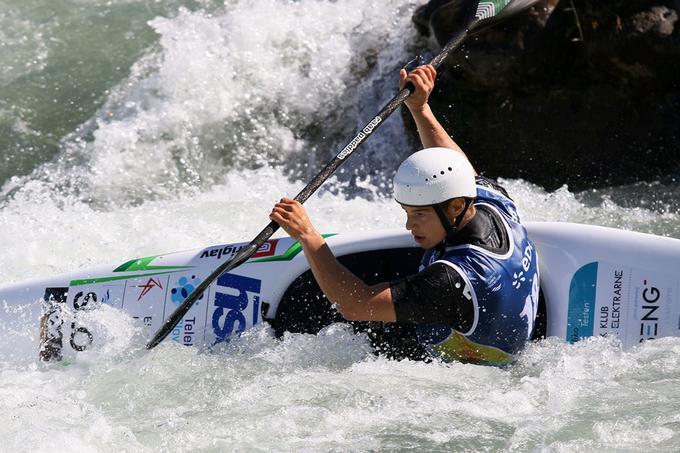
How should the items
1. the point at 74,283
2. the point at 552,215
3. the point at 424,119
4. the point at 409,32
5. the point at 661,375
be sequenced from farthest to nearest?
1. the point at 409,32
2. the point at 552,215
3. the point at 74,283
4. the point at 424,119
5. the point at 661,375

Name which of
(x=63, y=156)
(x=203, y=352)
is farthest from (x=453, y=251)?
(x=63, y=156)

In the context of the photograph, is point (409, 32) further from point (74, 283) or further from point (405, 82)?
point (74, 283)

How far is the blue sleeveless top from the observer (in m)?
4.11

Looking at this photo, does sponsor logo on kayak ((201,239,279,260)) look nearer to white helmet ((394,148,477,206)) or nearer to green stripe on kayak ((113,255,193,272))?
green stripe on kayak ((113,255,193,272))

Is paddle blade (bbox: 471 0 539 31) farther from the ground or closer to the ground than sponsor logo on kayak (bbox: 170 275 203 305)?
farther from the ground

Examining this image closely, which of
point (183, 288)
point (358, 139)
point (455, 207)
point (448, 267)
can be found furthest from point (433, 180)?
point (183, 288)

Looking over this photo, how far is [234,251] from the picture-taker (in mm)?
5094

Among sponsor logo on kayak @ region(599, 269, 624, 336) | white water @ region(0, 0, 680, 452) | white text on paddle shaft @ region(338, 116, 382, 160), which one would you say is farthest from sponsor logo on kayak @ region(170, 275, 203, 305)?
sponsor logo on kayak @ region(599, 269, 624, 336)

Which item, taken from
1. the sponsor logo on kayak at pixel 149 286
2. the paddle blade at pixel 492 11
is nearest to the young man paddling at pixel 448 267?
the sponsor logo on kayak at pixel 149 286

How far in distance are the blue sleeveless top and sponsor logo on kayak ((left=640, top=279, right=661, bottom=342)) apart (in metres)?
0.54

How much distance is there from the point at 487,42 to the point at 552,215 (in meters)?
1.33

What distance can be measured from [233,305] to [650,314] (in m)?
1.94

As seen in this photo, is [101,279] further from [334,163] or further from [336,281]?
[336,281]

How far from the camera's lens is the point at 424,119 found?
4949 mm
